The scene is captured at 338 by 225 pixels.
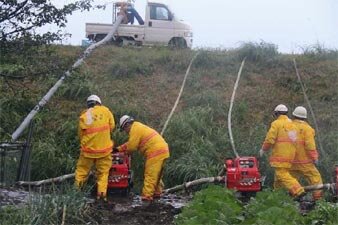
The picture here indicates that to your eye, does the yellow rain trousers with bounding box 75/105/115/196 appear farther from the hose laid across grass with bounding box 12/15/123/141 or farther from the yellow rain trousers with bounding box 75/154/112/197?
the hose laid across grass with bounding box 12/15/123/141

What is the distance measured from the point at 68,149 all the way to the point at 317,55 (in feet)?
28.5

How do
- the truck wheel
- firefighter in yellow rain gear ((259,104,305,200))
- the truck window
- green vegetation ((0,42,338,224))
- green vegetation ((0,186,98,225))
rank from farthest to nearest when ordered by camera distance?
1. the truck window
2. the truck wheel
3. green vegetation ((0,42,338,224))
4. firefighter in yellow rain gear ((259,104,305,200))
5. green vegetation ((0,186,98,225))

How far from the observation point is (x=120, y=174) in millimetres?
10508

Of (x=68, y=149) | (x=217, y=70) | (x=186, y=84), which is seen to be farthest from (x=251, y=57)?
(x=68, y=149)

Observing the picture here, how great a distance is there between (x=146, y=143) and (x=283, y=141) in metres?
2.33

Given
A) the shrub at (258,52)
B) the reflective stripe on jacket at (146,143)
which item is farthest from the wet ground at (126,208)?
the shrub at (258,52)

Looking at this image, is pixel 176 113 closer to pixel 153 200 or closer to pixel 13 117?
pixel 13 117

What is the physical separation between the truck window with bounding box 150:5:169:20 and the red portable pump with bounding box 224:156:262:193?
41.2 ft

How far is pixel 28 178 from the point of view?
1116 centimetres

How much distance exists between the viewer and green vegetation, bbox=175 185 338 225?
7.12m

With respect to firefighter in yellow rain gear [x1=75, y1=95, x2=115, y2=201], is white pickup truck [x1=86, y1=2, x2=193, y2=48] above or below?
above

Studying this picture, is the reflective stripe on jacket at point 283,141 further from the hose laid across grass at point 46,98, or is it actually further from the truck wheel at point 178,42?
the truck wheel at point 178,42

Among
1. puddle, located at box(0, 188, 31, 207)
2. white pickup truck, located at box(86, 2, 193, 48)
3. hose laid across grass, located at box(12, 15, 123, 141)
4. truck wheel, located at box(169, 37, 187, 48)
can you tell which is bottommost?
puddle, located at box(0, 188, 31, 207)

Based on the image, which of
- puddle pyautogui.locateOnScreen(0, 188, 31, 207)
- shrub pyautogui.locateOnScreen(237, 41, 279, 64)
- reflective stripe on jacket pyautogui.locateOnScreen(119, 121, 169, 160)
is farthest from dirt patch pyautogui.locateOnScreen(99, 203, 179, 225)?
shrub pyautogui.locateOnScreen(237, 41, 279, 64)
